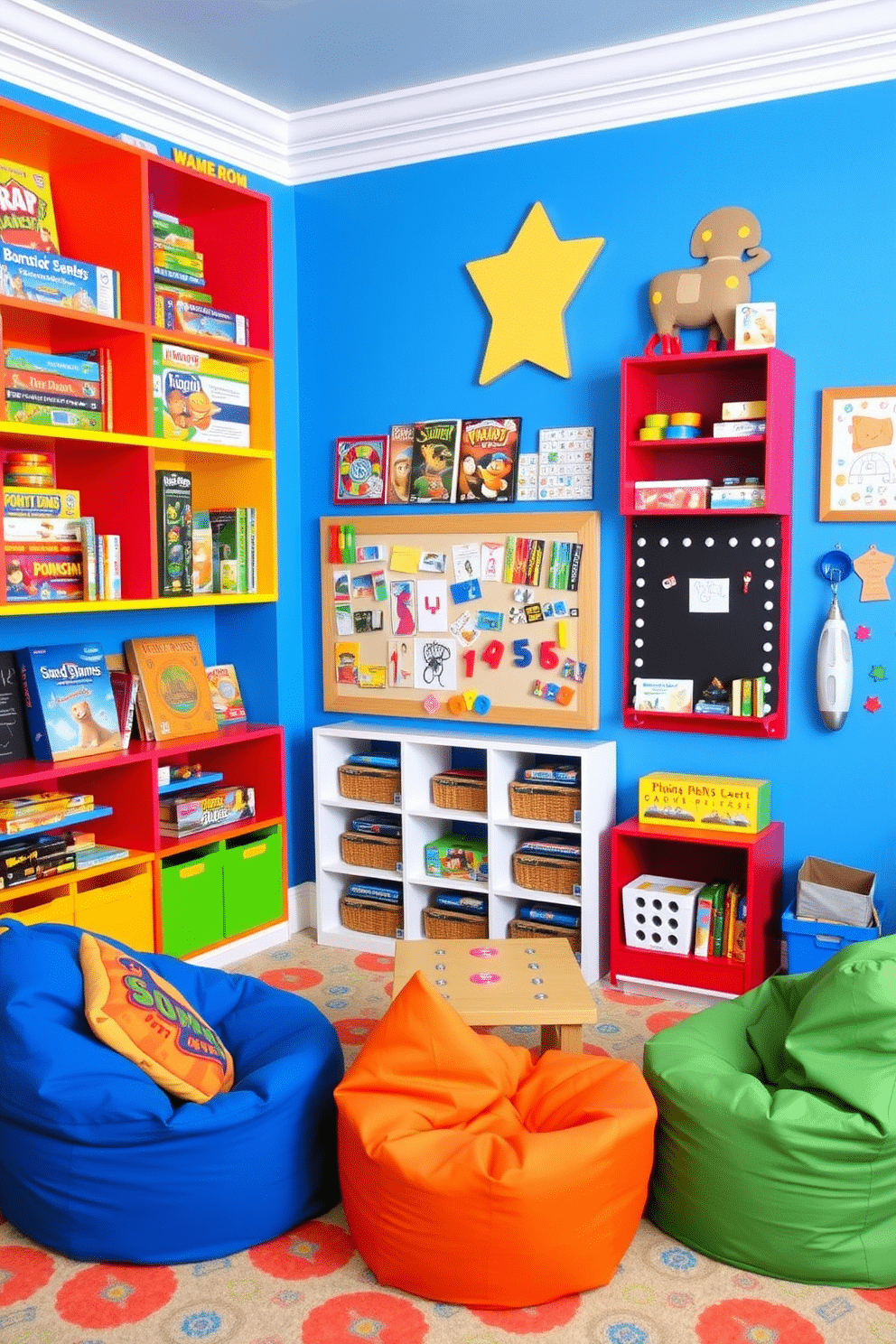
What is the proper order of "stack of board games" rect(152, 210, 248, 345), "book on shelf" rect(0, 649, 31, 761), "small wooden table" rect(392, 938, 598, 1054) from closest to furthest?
"small wooden table" rect(392, 938, 598, 1054)
"book on shelf" rect(0, 649, 31, 761)
"stack of board games" rect(152, 210, 248, 345)

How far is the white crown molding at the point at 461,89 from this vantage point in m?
3.37

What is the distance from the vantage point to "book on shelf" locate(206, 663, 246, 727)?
4.34 meters

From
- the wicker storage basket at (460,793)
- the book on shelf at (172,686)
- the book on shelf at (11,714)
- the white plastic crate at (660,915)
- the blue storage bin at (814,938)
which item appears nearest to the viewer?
the blue storage bin at (814,938)

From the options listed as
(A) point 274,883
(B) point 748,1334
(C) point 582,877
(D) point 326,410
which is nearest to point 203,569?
(D) point 326,410

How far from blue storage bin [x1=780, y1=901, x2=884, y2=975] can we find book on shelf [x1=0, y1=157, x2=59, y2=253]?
9.34 feet

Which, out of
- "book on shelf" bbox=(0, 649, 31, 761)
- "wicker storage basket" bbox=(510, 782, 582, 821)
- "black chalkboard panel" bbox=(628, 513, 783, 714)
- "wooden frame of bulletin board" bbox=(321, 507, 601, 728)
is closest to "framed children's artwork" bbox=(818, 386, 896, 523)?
"black chalkboard panel" bbox=(628, 513, 783, 714)

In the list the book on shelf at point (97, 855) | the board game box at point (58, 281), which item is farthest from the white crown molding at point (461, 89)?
the book on shelf at point (97, 855)

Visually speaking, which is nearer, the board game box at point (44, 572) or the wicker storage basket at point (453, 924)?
Answer: the board game box at point (44, 572)

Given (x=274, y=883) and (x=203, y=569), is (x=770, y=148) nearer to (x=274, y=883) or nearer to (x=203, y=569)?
(x=203, y=569)

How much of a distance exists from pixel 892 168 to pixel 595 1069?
255 cm

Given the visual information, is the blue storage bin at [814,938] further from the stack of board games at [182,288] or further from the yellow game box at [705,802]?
the stack of board games at [182,288]

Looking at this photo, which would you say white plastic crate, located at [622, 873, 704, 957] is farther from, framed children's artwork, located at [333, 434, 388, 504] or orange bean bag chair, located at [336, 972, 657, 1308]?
framed children's artwork, located at [333, 434, 388, 504]

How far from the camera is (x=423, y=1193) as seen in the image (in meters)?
2.20

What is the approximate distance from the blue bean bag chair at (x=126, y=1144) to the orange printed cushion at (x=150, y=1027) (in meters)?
0.04
